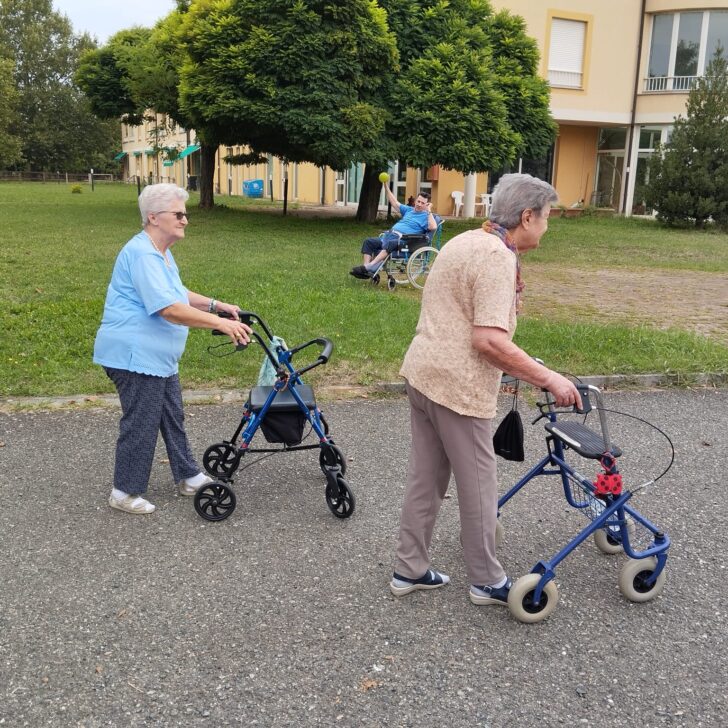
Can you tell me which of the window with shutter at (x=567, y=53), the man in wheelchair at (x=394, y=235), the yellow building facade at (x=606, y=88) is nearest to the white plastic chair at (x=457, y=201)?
the yellow building facade at (x=606, y=88)

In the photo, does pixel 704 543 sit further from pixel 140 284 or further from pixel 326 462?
pixel 140 284

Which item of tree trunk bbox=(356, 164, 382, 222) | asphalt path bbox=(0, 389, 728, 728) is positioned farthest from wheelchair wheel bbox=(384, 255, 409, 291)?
tree trunk bbox=(356, 164, 382, 222)

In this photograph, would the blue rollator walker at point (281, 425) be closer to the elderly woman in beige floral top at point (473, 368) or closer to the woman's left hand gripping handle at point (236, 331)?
the woman's left hand gripping handle at point (236, 331)

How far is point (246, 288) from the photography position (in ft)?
32.2

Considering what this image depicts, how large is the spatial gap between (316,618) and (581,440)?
1.37m

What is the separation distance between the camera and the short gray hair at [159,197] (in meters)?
3.79

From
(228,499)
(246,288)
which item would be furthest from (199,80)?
(228,499)

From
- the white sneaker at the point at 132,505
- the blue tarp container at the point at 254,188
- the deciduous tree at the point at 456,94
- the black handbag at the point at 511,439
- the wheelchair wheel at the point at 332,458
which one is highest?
the deciduous tree at the point at 456,94

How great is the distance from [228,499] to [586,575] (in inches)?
74.3

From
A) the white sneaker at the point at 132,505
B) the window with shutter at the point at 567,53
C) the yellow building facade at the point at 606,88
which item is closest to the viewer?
the white sneaker at the point at 132,505

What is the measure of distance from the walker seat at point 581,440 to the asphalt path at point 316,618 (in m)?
0.73

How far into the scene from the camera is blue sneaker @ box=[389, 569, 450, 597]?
3.33 m

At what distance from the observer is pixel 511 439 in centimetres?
334

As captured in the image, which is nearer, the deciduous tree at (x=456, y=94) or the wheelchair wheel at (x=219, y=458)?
the wheelchair wheel at (x=219, y=458)
